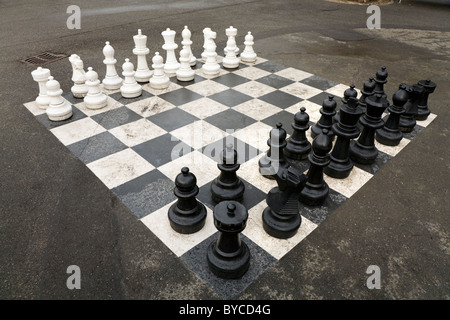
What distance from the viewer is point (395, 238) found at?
1.69 metres

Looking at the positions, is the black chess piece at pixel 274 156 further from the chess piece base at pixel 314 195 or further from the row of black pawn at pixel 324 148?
the chess piece base at pixel 314 195

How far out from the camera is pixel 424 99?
2.84m

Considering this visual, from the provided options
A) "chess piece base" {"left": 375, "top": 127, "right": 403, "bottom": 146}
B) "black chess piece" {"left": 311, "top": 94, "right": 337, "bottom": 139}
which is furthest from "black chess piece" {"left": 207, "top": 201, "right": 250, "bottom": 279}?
"chess piece base" {"left": 375, "top": 127, "right": 403, "bottom": 146}

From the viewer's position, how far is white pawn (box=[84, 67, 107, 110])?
2.83 metres

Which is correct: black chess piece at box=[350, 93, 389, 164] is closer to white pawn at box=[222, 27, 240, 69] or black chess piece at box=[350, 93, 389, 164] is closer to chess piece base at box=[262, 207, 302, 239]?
chess piece base at box=[262, 207, 302, 239]

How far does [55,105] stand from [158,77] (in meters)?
1.04

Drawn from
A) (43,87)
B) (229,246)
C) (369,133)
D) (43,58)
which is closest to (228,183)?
(229,246)

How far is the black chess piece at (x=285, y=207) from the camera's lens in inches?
64.5

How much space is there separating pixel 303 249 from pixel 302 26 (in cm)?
553

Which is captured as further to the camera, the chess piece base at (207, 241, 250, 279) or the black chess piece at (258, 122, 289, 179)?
the black chess piece at (258, 122, 289, 179)

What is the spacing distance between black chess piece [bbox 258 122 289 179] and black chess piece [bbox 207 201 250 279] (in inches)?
25.1

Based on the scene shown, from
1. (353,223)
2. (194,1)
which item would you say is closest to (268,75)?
(353,223)

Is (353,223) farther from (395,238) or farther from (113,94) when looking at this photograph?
(113,94)

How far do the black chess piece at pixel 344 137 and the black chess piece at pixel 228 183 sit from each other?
0.69m
